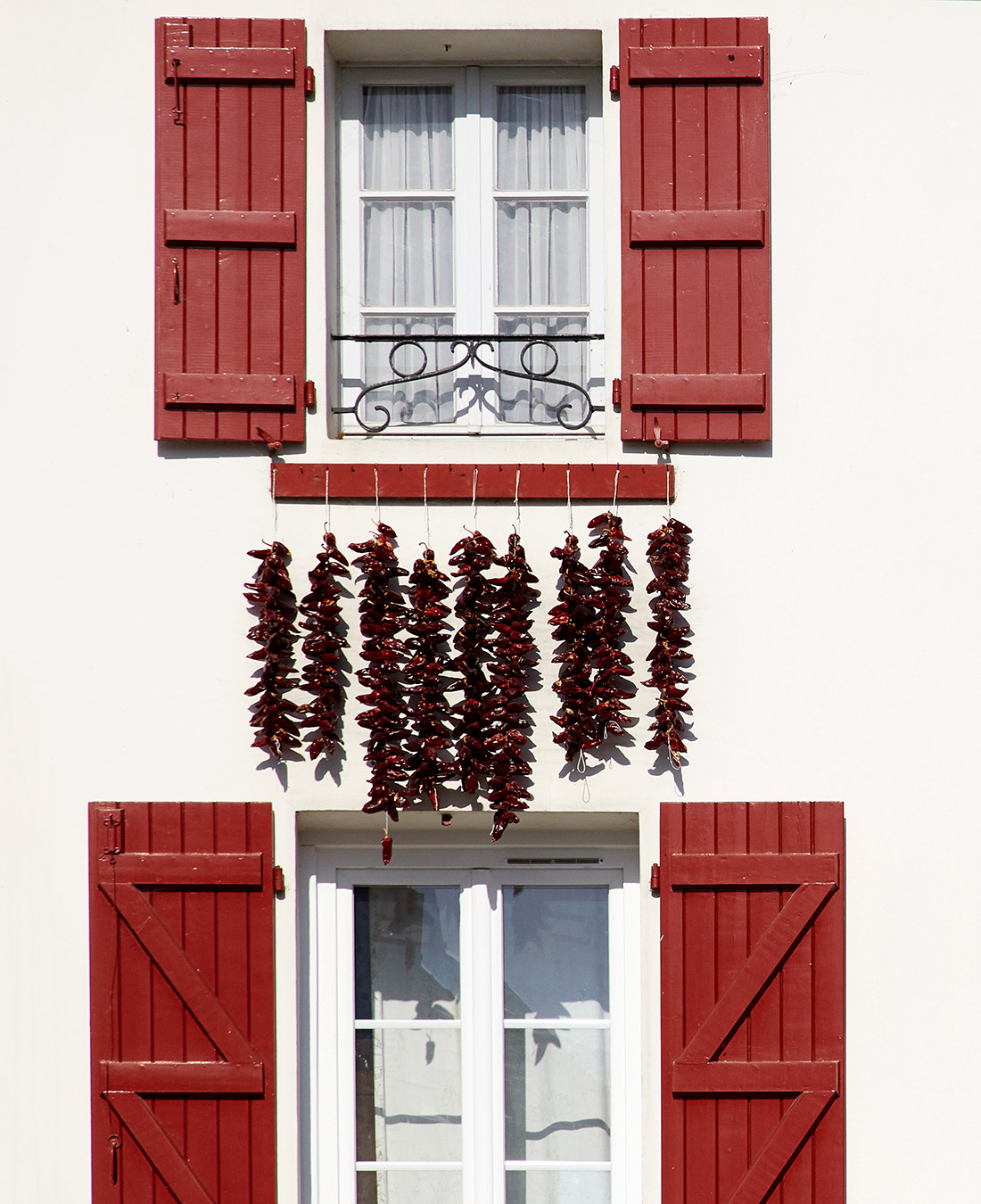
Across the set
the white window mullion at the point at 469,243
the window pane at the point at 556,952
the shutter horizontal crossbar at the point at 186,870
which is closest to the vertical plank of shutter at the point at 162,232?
the white window mullion at the point at 469,243

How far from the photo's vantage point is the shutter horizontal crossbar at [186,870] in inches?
168

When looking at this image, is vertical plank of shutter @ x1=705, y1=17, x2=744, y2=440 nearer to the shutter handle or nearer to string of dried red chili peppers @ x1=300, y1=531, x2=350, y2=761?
string of dried red chili peppers @ x1=300, y1=531, x2=350, y2=761

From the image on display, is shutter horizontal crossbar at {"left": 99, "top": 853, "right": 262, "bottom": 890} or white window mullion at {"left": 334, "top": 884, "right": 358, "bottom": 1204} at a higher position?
shutter horizontal crossbar at {"left": 99, "top": 853, "right": 262, "bottom": 890}

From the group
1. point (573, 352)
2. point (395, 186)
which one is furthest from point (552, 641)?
point (395, 186)

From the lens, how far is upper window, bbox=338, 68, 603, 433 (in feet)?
15.3

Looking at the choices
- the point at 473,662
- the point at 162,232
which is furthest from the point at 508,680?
the point at 162,232

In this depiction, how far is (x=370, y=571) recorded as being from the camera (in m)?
4.25

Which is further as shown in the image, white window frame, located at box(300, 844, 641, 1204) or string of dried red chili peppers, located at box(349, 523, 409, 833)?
white window frame, located at box(300, 844, 641, 1204)

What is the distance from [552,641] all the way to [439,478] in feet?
2.20

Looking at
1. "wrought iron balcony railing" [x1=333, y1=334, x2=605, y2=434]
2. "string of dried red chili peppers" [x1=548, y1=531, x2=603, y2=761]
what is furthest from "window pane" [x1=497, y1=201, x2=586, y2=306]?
"string of dried red chili peppers" [x1=548, y1=531, x2=603, y2=761]

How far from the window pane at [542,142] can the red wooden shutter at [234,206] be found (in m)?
0.76

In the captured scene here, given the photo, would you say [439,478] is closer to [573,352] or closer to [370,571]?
[370,571]

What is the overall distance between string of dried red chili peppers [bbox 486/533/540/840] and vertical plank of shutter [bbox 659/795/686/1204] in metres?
0.50

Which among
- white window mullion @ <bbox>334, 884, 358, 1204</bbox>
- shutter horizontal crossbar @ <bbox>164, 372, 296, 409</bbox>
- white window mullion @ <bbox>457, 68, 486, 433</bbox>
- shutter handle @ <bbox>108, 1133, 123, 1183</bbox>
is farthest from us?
white window mullion @ <bbox>457, 68, 486, 433</bbox>
